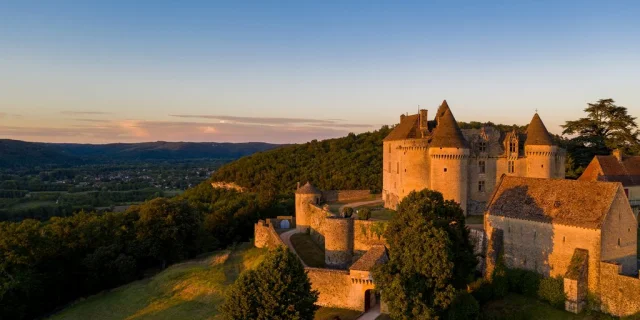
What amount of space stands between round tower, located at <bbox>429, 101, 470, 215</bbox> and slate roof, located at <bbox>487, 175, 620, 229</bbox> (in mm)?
5912

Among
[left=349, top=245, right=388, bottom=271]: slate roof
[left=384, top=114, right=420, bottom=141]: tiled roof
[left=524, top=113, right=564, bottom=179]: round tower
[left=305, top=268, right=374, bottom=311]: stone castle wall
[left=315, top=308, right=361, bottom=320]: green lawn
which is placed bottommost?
[left=315, top=308, right=361, bottom=320]: green lawn

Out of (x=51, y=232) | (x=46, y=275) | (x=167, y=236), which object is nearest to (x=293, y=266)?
(x=167, y=236)

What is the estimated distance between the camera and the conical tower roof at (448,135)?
37.8m

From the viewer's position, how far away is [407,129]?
43.8m

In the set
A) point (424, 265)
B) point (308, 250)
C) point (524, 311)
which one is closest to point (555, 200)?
point (524, 311)

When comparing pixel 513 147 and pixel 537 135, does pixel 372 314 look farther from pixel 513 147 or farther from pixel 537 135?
pixel 537 135

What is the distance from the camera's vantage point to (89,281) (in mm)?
44969

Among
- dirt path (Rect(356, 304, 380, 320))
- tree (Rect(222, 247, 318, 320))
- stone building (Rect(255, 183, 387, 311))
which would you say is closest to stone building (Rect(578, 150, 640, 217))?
stone building (Rect(255, 183, 387, 311))

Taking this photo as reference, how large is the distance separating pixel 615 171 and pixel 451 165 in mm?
14630

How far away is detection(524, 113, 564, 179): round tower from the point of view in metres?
37.9

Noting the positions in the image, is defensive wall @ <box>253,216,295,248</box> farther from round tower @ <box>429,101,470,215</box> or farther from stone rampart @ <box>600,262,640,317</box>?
stone rampart @ <box>600,262,640,317</box>

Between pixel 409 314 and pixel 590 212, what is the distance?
1254cm

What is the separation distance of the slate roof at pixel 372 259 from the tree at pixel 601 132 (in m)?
32.1

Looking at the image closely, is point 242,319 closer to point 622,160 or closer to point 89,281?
point 89,281
